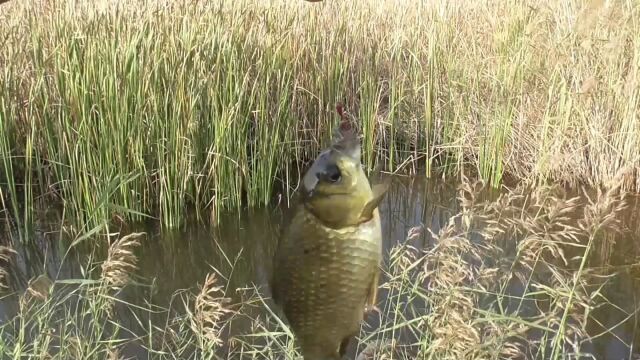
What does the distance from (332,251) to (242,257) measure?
3069mm

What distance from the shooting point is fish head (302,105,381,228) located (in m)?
0.81

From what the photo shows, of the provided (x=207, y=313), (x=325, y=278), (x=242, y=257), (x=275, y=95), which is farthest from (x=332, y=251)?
(x=275, y=95)

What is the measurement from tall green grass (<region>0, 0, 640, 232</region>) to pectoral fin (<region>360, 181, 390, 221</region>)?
227cm

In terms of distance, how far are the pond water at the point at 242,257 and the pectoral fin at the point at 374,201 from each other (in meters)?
2.44

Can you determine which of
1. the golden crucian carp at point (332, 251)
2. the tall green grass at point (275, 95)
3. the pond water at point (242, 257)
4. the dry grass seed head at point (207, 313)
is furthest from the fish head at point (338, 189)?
the pond water at point (242, 257)

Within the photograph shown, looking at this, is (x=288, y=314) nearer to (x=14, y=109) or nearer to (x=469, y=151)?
(x=14, y=109)

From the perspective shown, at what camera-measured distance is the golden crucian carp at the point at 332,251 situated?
822mm

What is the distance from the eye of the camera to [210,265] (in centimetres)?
365

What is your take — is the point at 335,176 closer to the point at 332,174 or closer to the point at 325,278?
the point at 332,174

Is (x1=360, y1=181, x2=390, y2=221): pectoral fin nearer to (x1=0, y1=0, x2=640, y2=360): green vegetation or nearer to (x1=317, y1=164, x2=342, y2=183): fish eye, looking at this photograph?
(x1=317, y1=164, x2=342, y2=183): fish eye

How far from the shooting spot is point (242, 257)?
3.86 m

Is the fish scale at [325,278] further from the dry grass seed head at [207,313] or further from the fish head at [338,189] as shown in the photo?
the dry grass seed head at [207,313]

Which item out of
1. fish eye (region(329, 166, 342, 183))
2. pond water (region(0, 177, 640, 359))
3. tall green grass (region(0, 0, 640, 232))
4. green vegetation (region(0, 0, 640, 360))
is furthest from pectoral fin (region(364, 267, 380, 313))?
pond water (region(0, 177, 640, 359))

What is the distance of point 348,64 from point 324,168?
12.7 feet
